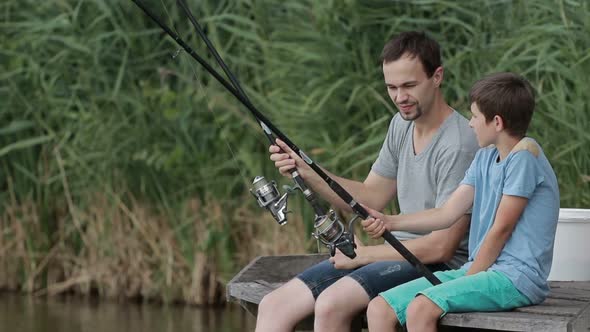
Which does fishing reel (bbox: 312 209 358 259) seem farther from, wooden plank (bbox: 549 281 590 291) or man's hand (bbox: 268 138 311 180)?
wooden plank (bbox: 549 281 590 291)

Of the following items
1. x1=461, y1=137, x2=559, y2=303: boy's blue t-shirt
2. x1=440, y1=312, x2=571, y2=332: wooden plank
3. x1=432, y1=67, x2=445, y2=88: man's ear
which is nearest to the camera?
x1=440, y1=312, x2=571, y2=332: wooden plank

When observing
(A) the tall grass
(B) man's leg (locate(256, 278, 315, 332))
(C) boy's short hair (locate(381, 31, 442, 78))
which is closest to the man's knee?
(B) man's leg (locate(256, 278, 315, 332))

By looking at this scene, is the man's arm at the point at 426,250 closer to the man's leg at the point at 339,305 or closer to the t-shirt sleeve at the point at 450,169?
the t-shirt sleeve at the point at 450,169

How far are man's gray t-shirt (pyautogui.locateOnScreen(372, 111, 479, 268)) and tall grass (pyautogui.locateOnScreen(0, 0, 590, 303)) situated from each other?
1595mm

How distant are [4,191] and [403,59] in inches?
144

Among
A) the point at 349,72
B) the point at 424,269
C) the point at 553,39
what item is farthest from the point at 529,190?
the point at 349,72

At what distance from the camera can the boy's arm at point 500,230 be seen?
349 cm

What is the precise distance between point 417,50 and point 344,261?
1.90ft

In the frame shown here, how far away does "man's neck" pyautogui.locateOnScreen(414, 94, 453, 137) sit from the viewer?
3838 millimetres

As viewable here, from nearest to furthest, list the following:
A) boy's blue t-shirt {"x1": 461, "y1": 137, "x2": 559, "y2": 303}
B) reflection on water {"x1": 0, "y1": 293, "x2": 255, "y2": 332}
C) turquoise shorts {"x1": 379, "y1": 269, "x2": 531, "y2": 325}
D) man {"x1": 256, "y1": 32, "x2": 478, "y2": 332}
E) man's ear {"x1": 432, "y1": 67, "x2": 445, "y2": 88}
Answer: turquoise shorts {"x1": 379, "y1": 269, "x2": 531, "y2": 325} < boy's blue t-shirt {"x1": 461, "y1": 137, "x2": 559, "y2": 303} < man {"x1": 256, "y1": 32, "x2": 478, "y2": 332} < man's ear {"x1": 432, "y1": 67, "x2": 445, "y2": 88} < reflection on water {"x1": 0, "y1": 293, "x2": 255, "y2": 332}

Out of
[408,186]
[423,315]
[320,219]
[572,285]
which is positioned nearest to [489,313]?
[423,315]

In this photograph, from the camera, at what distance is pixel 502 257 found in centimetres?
353

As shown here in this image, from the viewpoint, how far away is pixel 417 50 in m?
3.80

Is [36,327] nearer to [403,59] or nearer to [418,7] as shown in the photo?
[418,7]
